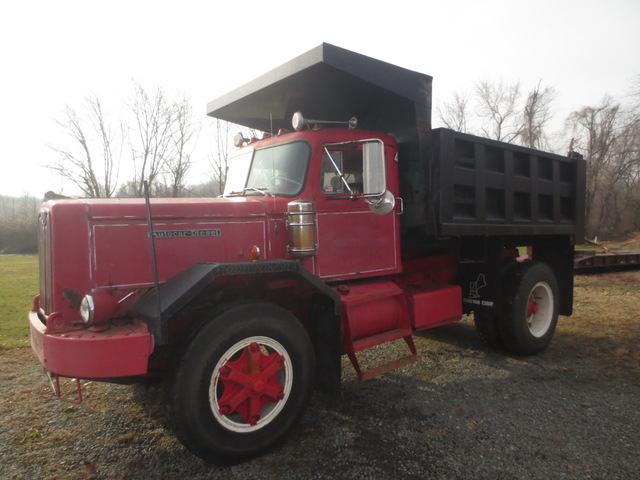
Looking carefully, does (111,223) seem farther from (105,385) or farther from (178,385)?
(105,385)

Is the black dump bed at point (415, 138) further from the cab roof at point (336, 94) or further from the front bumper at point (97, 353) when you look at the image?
the front bumper at point (97, 353)

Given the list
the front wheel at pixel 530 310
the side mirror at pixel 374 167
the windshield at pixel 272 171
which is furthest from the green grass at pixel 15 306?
the front wheel at pixel 530 310

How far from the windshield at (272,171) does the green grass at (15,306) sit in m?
4.24

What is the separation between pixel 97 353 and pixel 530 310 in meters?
5.26

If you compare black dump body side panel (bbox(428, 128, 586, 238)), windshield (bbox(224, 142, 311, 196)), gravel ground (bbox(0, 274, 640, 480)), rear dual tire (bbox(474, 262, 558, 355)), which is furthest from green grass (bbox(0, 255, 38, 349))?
rear dual tire (bbox(474, 262, 558, 355))

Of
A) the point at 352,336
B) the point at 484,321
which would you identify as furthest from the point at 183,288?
the point at 484,321

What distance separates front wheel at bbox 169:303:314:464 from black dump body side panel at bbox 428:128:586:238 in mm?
2200

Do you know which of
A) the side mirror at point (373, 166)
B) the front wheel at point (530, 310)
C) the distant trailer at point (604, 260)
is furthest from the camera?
the distant trailer at point (604, 260)

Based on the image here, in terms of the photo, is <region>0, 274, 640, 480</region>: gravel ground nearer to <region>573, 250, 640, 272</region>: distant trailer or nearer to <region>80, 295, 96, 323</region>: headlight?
<region>80, 295, 96, 323</region>: headlight

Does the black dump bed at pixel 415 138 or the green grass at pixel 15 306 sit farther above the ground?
the black dump bed at pixel 415 138

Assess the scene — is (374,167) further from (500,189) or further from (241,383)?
(500,189)

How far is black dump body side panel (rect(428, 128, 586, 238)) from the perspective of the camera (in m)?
4.69

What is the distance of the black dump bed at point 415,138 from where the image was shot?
4.39 meters

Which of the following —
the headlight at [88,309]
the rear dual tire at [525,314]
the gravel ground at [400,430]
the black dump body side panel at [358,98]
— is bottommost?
the gravel ground at [400,430]
